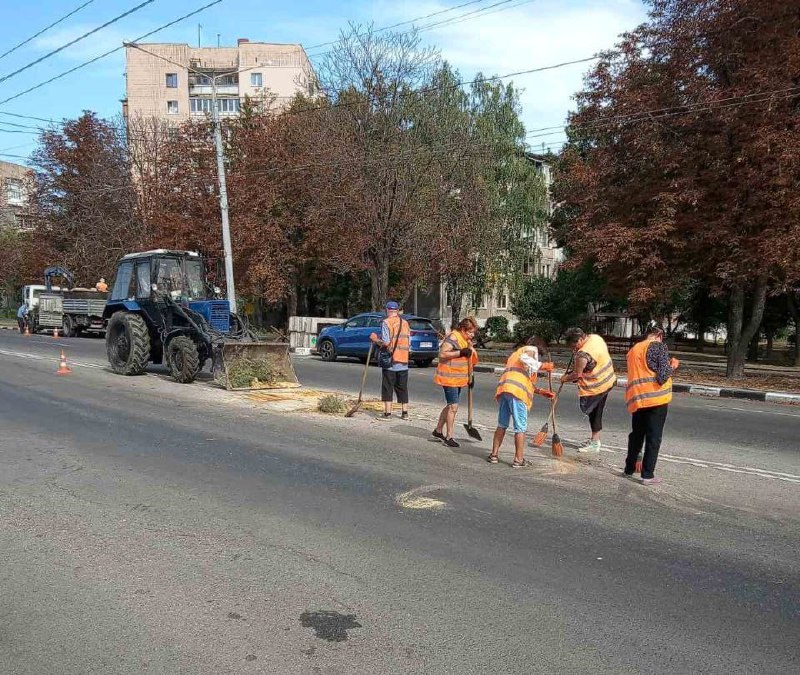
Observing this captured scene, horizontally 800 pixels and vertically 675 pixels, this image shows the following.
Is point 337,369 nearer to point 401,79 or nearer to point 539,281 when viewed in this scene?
point 401,79

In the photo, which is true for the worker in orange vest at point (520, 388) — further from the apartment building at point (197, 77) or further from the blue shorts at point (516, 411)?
the apartment building at point (197, 77)

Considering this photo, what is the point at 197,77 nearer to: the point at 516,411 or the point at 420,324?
the point at 420,324

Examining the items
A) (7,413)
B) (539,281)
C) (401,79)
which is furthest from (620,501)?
(539,281)

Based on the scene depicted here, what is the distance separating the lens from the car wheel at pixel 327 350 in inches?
902

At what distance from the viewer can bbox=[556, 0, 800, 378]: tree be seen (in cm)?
1590

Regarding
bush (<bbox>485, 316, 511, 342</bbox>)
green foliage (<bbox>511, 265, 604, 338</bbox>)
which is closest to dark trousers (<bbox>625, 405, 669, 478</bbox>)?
green foliage (<bbox>511, 265, 604, 338</bbox>)

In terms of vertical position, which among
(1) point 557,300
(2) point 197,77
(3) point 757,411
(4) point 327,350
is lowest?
(4) point 327,350

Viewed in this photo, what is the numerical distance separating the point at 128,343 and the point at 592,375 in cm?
1138

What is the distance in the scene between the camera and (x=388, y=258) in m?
28.0

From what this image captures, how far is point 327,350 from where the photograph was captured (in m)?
23.1

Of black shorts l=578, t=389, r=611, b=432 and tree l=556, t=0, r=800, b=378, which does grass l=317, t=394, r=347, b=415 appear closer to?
black shorts l=578, t=389, r=611, b=432

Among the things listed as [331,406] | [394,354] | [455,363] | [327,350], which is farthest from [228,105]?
[455,363]

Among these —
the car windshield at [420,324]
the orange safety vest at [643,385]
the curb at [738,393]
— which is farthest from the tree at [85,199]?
the orange safety vest at [643,385]

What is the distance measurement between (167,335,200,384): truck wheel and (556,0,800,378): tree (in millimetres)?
10518
